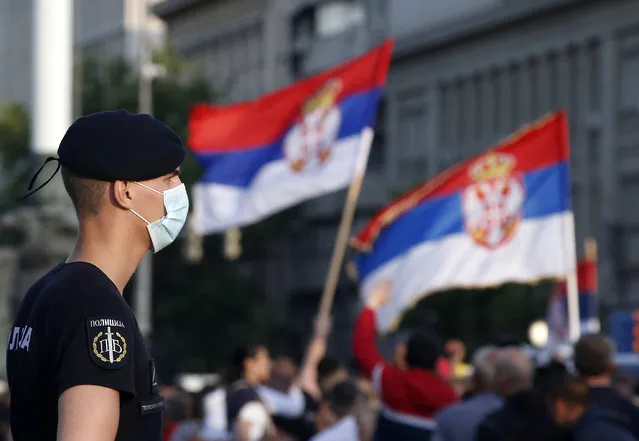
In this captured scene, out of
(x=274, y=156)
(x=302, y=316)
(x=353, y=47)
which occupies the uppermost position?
(x=353, y=47)

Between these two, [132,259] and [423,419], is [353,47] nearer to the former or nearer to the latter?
[423,419]

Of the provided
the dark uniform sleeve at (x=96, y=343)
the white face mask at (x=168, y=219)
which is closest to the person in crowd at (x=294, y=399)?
the white face mask at (x=168, y=219)

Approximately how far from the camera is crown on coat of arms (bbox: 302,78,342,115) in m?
17.1

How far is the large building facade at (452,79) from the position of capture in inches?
1972

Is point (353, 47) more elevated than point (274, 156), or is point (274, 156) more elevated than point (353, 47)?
point (353, 47)

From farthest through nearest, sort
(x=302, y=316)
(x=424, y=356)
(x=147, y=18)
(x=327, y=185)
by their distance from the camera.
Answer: (x=147, y=18) < (x=302, y=316) < (x=327, y=185) < (x=424, y=356)

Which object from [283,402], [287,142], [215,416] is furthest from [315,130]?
[215,416]

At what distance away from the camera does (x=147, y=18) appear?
265 feet

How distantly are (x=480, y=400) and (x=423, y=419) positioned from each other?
841mm

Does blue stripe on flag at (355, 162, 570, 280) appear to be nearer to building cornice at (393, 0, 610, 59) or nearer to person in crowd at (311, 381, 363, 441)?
person in crowd at (311, 381, 363, 441)

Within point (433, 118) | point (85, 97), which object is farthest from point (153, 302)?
point (433, 118)

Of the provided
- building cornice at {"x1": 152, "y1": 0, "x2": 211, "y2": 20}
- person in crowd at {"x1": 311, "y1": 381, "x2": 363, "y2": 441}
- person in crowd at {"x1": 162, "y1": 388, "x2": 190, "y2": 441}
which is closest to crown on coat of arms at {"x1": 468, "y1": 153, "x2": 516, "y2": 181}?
person in crowd at {"x1": 162, "y1": 388, "x2": 190, "y2": 441}

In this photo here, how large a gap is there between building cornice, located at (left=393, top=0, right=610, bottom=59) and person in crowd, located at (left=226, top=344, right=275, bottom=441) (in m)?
42.3

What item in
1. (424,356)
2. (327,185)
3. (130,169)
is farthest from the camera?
(327,185)
